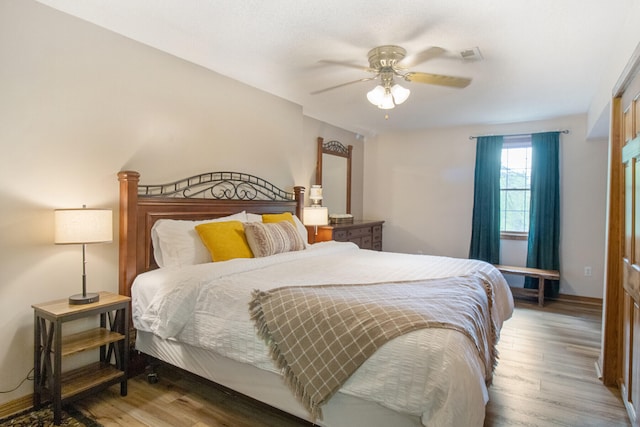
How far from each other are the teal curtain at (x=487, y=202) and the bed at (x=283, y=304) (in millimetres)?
2457

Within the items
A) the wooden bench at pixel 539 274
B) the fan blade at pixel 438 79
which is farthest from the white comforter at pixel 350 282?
the wooden bench at pixel 539 274

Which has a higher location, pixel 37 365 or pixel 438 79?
pixel 438 79

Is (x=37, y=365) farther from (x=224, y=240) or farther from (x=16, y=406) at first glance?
(x=224, y=240)

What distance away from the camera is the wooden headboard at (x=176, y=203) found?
8.57 feet

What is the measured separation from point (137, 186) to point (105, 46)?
1.02m

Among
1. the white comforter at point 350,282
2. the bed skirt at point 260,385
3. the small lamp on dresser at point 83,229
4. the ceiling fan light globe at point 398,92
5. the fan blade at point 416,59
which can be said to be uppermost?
the fan blade at point 416,59

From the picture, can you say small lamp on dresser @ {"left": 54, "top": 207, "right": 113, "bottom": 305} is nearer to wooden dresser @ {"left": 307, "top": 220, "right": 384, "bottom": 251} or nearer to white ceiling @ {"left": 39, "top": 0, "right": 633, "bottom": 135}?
white ceiling @ {"left": 39, "top": 0, "right": 633, "bottom": 135}

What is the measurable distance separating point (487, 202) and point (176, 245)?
4385mm

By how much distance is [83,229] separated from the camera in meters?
2.18

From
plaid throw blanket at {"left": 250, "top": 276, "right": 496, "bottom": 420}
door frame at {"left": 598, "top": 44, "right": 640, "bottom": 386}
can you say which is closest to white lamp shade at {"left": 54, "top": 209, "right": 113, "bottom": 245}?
plaid throw blanket at {"left": 250, "top": 276, "right": 496, "bottom": 420}

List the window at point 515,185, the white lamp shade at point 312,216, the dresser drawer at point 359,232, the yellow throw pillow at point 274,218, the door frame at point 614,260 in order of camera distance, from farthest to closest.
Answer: the window at point 515,185
the dresser drawer at point 359,232
the white lamp shade at point 312,216
the yellow throw pillow at point 274,218
the door frame at point 614,260

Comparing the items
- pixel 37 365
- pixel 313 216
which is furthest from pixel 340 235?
pixel 37 365

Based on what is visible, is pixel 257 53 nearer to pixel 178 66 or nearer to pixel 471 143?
pixel 178 66

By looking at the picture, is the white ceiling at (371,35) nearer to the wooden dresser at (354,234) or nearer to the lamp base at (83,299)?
the wooden dresser at (354,234)
